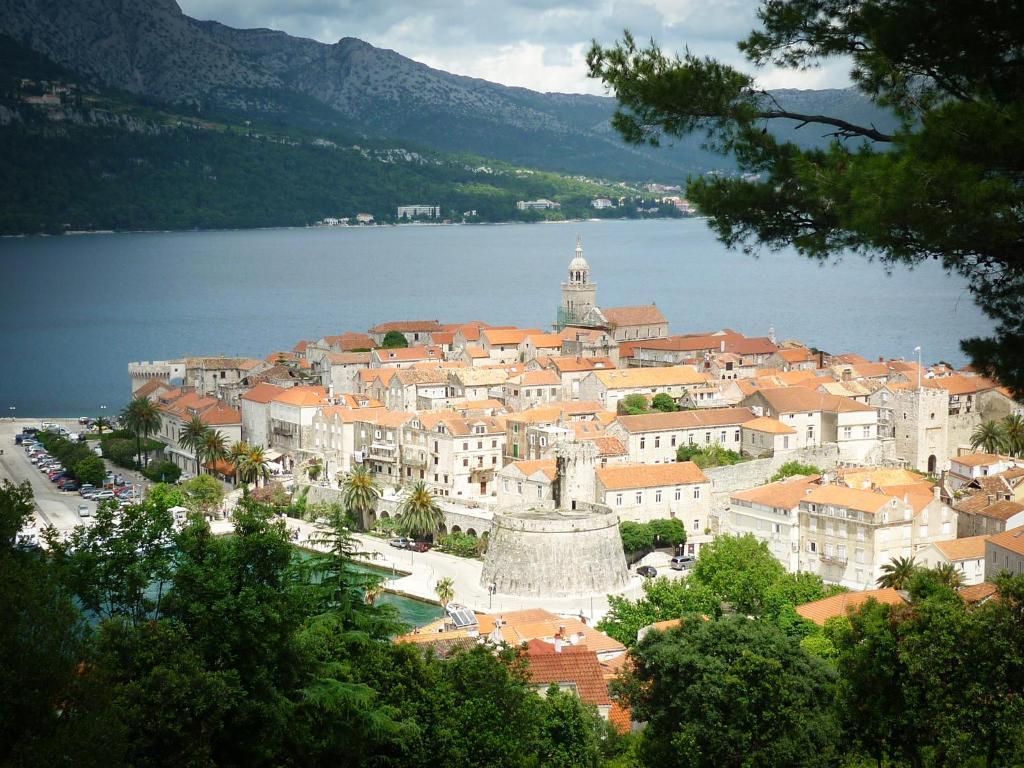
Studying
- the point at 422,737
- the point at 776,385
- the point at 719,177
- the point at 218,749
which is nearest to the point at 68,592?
the point at 218,749

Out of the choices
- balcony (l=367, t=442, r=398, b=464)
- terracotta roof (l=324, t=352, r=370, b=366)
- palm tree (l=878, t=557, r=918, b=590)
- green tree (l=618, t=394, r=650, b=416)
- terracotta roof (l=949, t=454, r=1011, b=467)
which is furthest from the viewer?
terracotta roof (l=324, t=352, r=370, b=366)

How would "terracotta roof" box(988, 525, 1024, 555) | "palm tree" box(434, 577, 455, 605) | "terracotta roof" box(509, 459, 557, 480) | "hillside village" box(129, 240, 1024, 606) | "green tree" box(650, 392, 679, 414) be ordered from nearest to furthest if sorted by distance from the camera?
"terracotta roof" box(988, 525, 1024, 555) < "palm tree" box(434, 577, 455, 605) < "hillside village" box(129, 240, 1024, 606) < "terracotta roof" box(509, 459, 557, 480) < "green tree" box(650, 392, 679, 414)

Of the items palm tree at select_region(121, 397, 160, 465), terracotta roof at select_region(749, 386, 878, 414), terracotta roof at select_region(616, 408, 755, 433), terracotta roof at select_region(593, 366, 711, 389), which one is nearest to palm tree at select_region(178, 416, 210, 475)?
palm tree at select_region(121, 397, 160, 465)

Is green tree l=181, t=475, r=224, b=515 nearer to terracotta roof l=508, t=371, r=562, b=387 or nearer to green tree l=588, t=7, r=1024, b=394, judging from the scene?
terracotta roof l=508, t=371, r=562, b=387

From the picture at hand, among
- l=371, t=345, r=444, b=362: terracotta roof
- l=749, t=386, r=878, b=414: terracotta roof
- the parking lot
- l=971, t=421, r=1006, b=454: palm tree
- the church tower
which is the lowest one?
the parking lot

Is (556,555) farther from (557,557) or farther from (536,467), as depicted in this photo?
(536,467)

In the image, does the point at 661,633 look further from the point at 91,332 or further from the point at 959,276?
the point at 91,332
